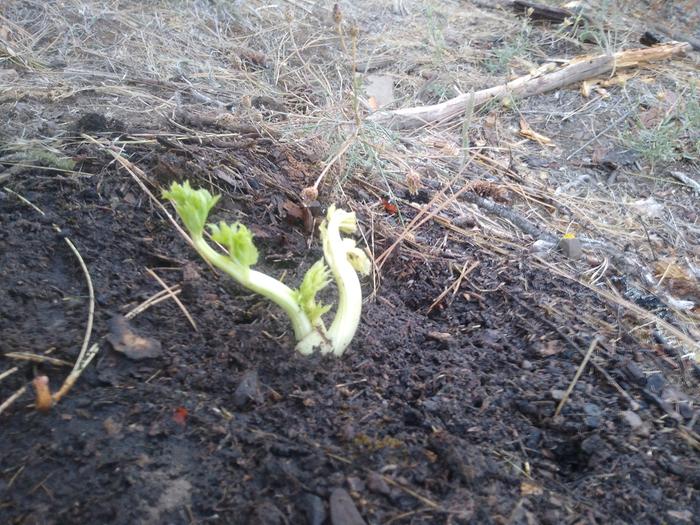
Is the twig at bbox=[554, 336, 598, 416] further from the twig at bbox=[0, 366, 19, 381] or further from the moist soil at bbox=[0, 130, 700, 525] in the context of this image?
the twig at bbox=[0, 366, 19, 381]

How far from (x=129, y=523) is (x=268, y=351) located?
1.72ft

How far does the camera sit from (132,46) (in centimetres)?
350

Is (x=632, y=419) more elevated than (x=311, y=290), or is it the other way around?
(x=311, y=290)

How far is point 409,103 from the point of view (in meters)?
3.64

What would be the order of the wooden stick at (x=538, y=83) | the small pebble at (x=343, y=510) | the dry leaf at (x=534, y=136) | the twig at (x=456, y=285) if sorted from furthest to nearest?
the dry leaf at (x=534, y=136)
the wooden stick at (x=538, y=83)
the twig at (x=456, y=285)
the small pebble at (x=343, y=510)

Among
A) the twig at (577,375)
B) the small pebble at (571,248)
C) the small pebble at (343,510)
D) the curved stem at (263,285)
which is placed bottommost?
the small pebble at (571,248)

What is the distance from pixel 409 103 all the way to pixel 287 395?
8.98 feet

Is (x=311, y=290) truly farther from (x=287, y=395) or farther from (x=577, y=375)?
(x=577, y=375)

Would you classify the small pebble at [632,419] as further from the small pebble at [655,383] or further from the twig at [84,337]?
the twig at [84,337]

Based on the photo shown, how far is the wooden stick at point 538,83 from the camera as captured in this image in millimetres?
3301

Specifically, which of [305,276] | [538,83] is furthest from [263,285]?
[538,83]

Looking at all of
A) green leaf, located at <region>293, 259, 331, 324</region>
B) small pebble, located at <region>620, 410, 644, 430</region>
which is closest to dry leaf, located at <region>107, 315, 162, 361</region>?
green leaf, located at <region>293, 259, 331, 324</region>

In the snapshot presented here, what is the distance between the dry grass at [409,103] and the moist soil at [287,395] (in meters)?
0.28

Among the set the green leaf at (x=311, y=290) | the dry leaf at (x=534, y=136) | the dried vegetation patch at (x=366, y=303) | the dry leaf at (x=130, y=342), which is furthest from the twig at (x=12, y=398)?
the dry leaf at (x=534, y=136)
